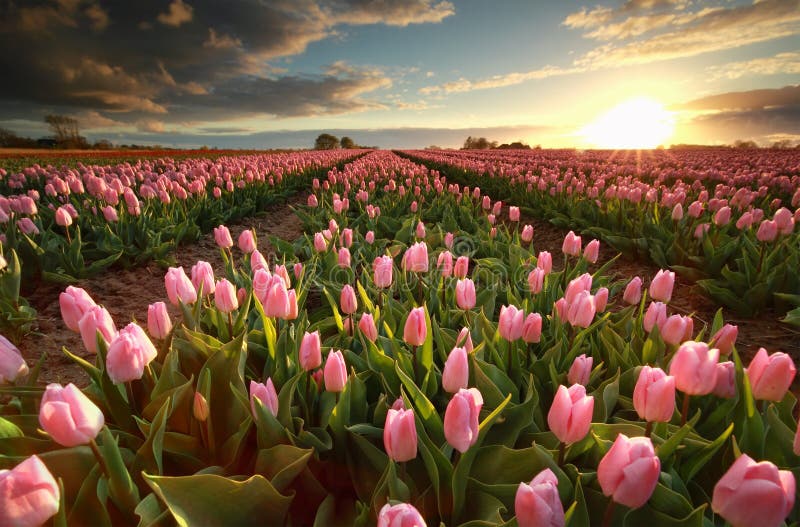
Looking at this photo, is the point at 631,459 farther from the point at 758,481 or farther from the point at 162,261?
the point at 162,261

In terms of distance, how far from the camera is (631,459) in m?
0.97

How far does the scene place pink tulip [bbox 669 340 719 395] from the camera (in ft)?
4.47

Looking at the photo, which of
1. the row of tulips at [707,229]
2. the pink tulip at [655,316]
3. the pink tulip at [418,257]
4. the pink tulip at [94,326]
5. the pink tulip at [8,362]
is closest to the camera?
the pink tulip at [8,362]

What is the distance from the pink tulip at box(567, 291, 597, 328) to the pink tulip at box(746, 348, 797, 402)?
657 mm

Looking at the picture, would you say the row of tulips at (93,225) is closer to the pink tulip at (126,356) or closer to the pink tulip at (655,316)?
the pink tulip at (126,356)

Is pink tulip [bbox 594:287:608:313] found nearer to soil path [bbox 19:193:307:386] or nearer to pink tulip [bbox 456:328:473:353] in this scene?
pink tulip [bbox 456:328:473:353]

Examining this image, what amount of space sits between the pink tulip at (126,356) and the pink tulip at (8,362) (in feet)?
1.27

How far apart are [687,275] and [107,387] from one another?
514 centimetres

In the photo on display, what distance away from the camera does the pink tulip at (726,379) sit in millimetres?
1550

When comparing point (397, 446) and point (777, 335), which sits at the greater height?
point (397, 446)

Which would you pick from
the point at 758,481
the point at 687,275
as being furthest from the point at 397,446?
the point at 687,275

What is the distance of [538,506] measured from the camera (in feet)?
2.87

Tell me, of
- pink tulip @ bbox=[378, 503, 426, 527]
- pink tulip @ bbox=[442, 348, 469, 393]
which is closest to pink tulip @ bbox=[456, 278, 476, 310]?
pink tulip @ bbox=[442, 348, 469, 393]

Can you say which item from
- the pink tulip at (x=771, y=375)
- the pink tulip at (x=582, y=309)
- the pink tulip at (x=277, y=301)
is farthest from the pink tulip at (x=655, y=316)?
the pink tulip at (x=277, y=301)
